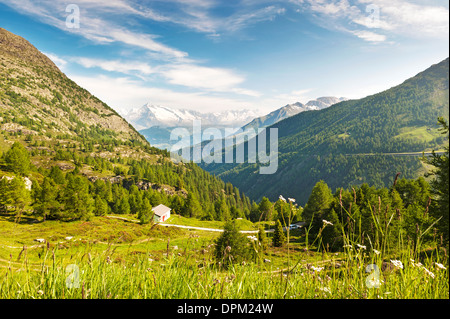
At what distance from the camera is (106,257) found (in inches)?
140

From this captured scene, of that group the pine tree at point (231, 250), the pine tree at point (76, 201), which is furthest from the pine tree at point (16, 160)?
the pine tree at point (231, 250)

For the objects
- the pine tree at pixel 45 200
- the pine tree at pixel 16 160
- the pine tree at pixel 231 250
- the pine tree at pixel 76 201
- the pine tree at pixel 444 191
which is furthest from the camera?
the pine tree at pixel 16 160

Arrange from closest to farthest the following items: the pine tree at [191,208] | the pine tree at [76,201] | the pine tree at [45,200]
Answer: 1. the pine tree at [45,200]
2. the pine tree at [76,201]
3. the pine tree at [191,208]

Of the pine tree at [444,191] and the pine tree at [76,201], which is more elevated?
the pine tree at [444,191]

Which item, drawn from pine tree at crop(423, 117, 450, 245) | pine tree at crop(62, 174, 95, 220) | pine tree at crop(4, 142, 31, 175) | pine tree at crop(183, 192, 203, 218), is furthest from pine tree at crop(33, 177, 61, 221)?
pine tree at crop(423, 117, 450, 245)

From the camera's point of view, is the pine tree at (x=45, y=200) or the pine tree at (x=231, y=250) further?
the pine tree at (x=45, y=200)

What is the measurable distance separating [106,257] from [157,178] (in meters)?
163

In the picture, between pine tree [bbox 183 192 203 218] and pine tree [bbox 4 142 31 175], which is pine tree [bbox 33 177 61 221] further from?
pine tree [bbox 183 192 203 218]

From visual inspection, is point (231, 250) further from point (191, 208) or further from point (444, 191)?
point (191, 208)

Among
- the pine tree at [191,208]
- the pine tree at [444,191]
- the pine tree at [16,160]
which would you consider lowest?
the pine tree at [191,208]

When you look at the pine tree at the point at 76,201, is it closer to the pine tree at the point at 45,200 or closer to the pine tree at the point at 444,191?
the pine tree at the point at 45,200

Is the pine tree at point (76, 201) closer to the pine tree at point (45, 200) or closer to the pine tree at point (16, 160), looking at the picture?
the pine tree at point (45, 200)

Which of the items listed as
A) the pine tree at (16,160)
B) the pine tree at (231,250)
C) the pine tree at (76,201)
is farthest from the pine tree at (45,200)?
the pine tree at (231,250)
